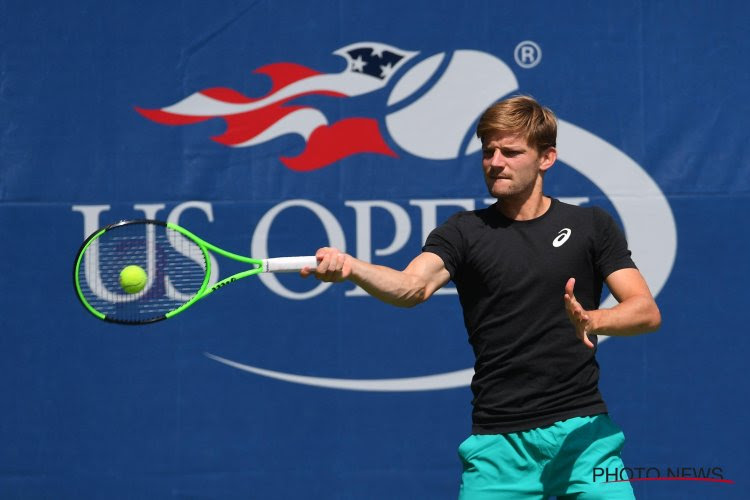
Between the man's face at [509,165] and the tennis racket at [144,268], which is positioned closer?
the man's face at [509,165]

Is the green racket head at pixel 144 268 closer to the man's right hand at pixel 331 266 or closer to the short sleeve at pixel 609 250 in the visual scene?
the man's right hand at pixel 331 266

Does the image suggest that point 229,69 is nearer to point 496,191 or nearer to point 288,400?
point 288,400

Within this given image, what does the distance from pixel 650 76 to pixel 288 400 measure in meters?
2.05

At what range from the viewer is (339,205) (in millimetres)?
4465

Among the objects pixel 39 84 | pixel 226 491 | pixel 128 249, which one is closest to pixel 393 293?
pixel 128 249

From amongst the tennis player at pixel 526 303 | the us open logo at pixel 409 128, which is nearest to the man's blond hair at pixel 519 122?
the tennis player at pixel 526 303

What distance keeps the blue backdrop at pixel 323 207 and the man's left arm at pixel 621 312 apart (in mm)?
1638

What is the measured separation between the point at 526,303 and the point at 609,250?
29 centimetres

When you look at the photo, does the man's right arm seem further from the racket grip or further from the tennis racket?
the tennis racket

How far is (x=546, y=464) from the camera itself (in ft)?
9.20

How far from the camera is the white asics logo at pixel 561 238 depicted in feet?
9.52

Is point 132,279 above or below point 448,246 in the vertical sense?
below

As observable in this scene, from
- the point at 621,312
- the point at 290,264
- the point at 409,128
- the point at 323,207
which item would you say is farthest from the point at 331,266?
the point at 409,128

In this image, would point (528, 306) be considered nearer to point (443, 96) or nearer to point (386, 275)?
point (386, 275)
